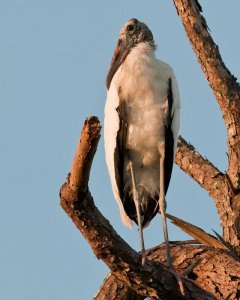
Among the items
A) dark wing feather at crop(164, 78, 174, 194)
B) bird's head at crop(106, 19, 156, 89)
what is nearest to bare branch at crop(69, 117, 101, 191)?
dark wing feather at crop(164, 78, 174, 194)

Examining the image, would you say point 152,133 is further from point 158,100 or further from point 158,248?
point 158,248

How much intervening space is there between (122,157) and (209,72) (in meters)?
1.28

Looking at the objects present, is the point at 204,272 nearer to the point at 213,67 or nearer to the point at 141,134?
the point at 141,134

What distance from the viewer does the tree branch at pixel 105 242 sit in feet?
13.8

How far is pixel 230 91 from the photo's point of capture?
265 inches

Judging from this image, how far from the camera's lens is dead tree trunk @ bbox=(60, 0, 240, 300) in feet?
14.5

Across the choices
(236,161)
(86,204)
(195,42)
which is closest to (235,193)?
(236,161)

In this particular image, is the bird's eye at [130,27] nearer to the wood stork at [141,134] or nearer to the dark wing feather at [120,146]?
the wood stork at [141,134]

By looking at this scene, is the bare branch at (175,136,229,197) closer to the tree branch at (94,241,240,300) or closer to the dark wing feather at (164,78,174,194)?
the tree branch at (94,241,240,300)

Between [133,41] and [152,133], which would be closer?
[152,133]

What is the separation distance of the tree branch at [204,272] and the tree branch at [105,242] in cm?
107

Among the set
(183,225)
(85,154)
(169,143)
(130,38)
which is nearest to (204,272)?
(183,225)

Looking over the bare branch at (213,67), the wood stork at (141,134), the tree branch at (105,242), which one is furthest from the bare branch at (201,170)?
the tree branch at (105,242)

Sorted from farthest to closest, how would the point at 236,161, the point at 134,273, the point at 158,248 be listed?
the point at 236,161 < the point at 158,248 < the point at 134,273
